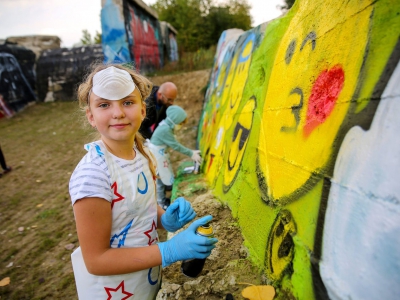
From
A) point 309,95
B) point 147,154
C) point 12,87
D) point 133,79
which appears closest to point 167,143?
point 147,154

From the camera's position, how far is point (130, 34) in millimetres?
10219

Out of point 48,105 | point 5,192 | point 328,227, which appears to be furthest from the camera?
point 48,105

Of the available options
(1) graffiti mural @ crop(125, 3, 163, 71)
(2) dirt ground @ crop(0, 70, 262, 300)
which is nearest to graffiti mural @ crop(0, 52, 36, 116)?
(2) dirt ground @ crop(0, 70, 262, 300)

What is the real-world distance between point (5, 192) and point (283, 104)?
5.24m

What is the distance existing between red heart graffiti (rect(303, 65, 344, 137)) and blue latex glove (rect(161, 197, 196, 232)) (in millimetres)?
736

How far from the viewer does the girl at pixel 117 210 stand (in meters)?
1.10

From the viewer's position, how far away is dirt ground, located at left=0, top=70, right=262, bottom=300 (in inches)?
60.5

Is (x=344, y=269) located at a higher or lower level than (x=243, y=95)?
lower

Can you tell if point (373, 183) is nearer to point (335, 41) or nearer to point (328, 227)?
point (328, 227)

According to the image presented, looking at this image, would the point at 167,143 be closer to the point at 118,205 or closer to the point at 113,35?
the point at 118,205

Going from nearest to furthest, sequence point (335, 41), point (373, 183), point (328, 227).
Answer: point (373, 183)
point (328, 227)
point (335, 41)

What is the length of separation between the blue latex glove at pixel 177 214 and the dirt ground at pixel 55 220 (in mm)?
348

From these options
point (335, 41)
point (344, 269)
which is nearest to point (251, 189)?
point (344, 269)

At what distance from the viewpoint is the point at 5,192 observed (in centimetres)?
483
